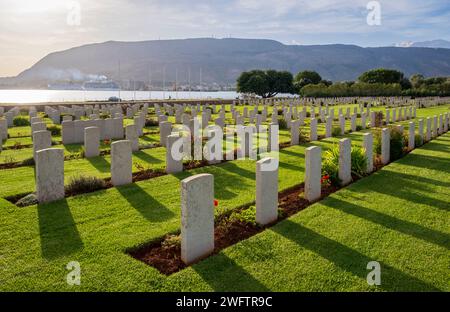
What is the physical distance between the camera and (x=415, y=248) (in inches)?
233

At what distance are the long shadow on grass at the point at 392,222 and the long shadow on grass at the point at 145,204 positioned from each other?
10.6 ft

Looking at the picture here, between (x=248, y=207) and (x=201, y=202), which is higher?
(x=201, y=202)

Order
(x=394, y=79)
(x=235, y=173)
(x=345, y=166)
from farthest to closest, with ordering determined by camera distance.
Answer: (x=394, y=79) → (x=235, y=173) → (x=345, y=166)

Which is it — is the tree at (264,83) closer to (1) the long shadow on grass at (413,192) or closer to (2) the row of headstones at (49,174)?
(1) the long shadow on grass at (413,192)

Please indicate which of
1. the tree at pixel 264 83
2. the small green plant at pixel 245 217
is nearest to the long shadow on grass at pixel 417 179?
the small green plant at pixel 245 217

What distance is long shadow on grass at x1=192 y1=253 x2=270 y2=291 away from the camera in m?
4.77

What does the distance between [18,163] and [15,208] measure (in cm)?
A: 485

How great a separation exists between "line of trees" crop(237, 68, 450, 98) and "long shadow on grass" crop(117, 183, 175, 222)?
6197cm

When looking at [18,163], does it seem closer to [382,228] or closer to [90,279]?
[90,279]

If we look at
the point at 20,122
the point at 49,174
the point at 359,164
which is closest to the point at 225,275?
the point at 49,174

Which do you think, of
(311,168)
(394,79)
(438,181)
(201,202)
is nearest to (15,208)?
(201,202)

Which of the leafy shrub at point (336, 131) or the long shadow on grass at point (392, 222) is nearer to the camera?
the long shadow on grass at point (392, 222)

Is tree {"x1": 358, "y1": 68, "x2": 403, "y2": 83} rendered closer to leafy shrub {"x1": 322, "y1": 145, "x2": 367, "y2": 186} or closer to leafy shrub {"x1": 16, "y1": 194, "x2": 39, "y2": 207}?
leafy shrub {"x1": 322, "y1": 145, "x2": 367, "y2": 186}

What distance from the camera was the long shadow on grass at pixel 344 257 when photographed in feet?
16.0
